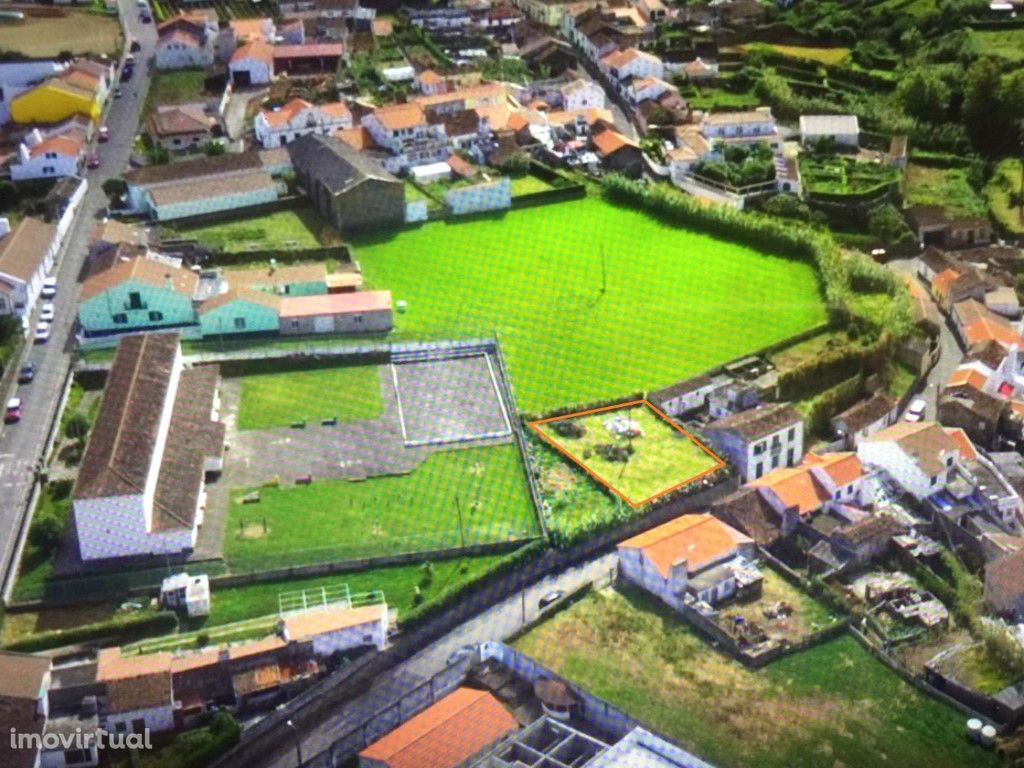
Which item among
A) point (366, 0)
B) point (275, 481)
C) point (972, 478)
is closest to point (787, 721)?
point (972, 478)

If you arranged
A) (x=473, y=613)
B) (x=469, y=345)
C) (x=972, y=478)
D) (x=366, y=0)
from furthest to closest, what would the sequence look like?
(x=366, y=0)
(x=469, y=345)
(x=972, y=478)
(x=473, y=613)

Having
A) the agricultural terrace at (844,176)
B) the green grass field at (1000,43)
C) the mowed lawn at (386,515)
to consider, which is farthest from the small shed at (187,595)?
the green grass field at (1000,43)

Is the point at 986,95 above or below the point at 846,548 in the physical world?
above

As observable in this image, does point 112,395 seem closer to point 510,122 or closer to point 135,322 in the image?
point 135,322

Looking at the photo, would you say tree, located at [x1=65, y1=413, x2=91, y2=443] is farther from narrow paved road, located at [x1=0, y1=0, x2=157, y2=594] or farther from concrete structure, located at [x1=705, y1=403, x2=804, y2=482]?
concrete structure, located at [x1=705, y1=403, x2=804, y2=482]

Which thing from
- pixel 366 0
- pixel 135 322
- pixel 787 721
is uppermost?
pixel 366 0

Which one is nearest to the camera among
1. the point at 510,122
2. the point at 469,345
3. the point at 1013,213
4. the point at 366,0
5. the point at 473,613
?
the point at 473,613

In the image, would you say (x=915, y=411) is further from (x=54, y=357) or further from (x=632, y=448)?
(x=54, y=357)
